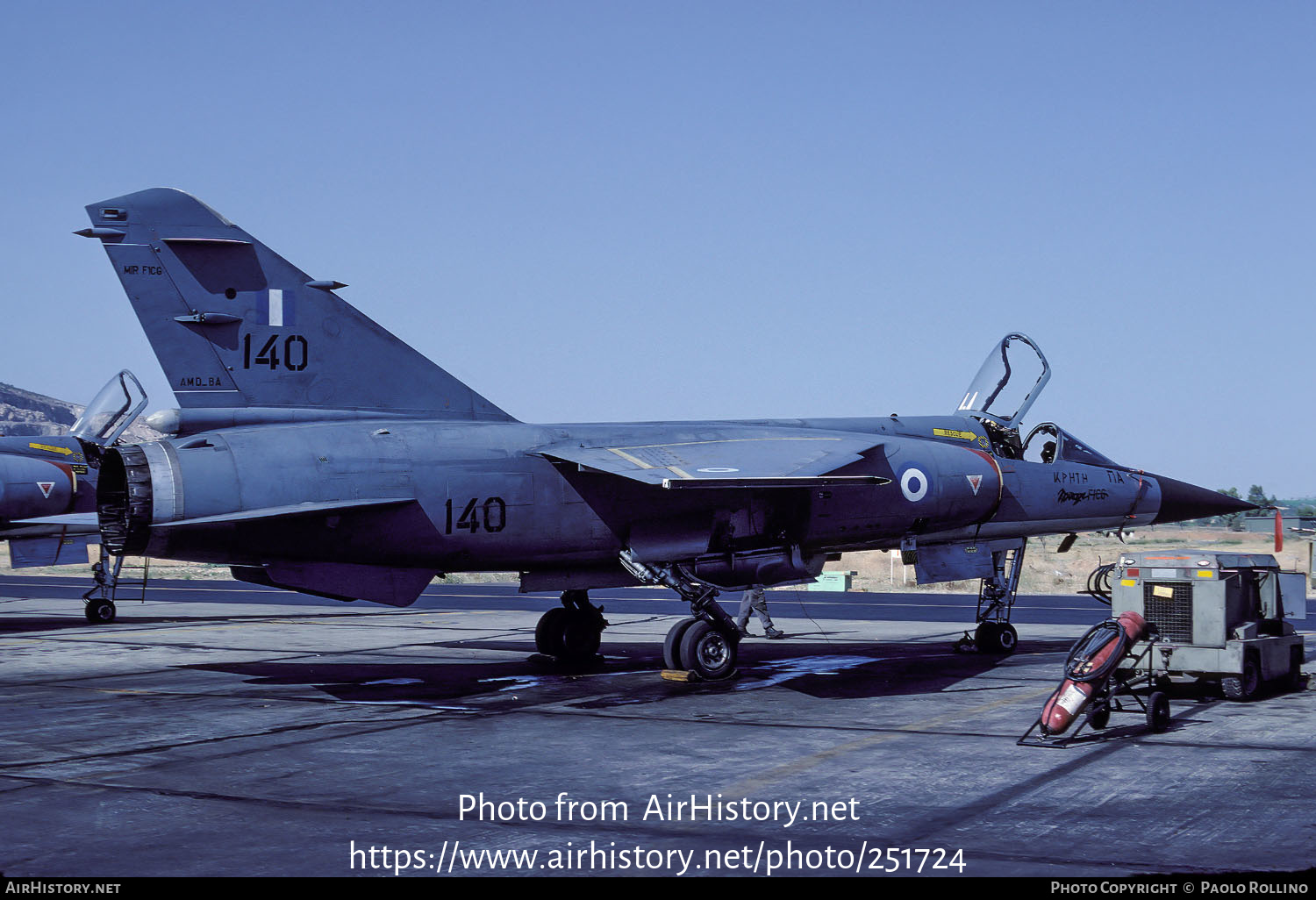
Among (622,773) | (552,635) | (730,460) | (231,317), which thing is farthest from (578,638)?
(622,773)

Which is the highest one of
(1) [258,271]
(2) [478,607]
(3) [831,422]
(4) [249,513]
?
(1) [258,271]

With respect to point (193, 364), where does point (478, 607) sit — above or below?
below

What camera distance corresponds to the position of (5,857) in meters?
6.64

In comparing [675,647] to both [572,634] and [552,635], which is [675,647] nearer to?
[572,634]

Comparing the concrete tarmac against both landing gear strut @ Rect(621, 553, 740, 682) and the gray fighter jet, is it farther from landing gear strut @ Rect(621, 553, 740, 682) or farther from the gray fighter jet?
the gray fighter jet

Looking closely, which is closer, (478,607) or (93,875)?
(93,875)

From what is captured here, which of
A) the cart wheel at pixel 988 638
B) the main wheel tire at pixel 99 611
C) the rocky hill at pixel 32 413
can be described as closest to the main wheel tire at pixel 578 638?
the cart wheel at pixel 988 638

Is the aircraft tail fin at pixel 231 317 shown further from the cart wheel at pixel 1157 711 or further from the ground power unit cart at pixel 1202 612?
the cart wheel at pixel 1157 711

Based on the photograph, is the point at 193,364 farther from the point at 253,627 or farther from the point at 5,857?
the point at 253,627

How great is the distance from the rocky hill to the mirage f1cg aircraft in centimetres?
17530

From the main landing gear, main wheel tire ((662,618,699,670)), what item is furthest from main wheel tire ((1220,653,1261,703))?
the main landing gear

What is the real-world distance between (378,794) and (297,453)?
5.24m

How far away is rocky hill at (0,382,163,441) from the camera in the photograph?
573 feet

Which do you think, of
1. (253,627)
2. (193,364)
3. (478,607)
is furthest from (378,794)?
(478,607)
